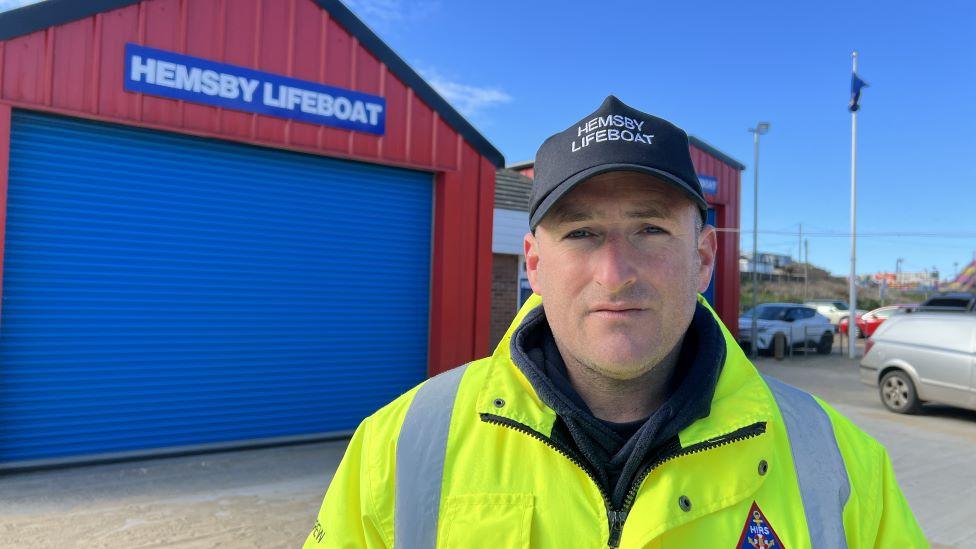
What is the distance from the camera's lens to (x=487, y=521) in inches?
57.6

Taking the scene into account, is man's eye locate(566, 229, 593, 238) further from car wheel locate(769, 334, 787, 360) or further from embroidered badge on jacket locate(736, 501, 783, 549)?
car wheel locate(769, 334, 787, 360)

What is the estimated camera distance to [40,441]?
19.8 ft

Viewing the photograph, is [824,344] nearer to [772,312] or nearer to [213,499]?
[772,312]

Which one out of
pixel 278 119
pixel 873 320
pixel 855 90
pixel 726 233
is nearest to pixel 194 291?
pixel 278 119

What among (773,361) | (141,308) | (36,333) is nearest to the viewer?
(36,333)

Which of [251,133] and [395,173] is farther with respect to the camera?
[395,173]

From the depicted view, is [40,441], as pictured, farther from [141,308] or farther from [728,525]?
[728,525]

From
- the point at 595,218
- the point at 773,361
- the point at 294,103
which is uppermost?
the point at 294,103

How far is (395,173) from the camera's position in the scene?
8148mm

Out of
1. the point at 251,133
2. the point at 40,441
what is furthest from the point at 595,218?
the point at 40,441

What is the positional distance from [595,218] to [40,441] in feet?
21.9

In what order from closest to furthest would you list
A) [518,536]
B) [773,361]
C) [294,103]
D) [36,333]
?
1. [518,536]
2. [36,333]
3. [294,103]
4. [773,361]

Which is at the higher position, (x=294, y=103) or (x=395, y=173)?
(x=294, y=103)

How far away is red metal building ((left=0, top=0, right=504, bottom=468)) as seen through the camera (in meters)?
5.98
